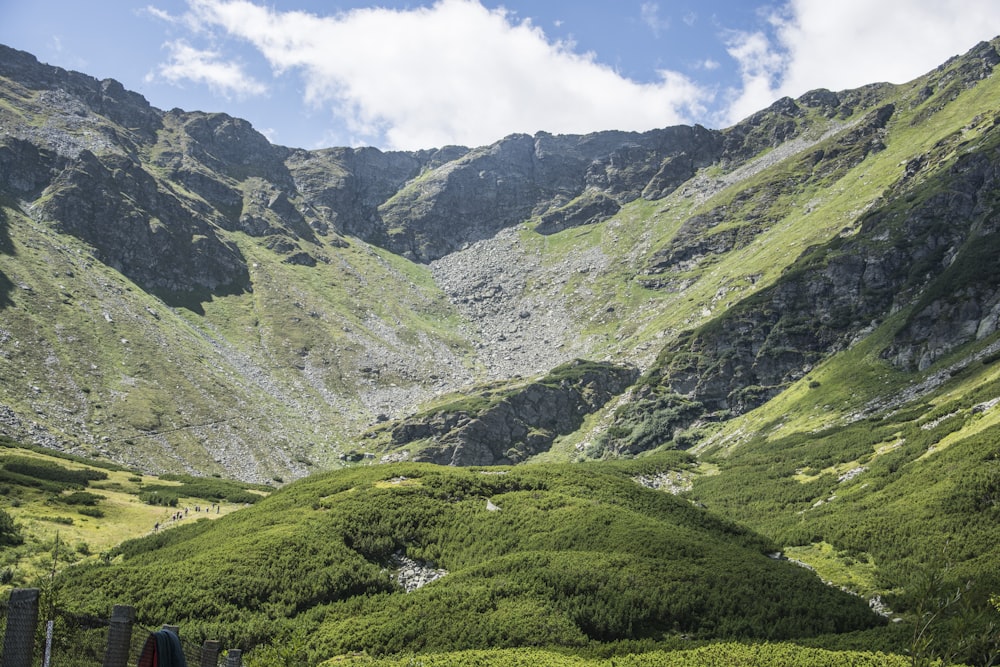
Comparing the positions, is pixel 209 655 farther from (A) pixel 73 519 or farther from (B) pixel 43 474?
(B) pixel 43 474

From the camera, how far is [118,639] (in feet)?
32.2

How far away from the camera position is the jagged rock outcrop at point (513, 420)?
151 meters

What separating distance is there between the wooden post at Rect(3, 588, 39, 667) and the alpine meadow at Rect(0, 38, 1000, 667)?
6.84ft

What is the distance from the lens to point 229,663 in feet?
44.4

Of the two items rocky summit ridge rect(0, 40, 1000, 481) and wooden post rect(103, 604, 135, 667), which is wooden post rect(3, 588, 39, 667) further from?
rocky summit ridge rect(0, 40, 1000, 481)

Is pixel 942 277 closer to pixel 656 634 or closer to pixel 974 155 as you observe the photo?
pixel 974 155

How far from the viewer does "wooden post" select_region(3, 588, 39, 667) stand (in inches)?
349

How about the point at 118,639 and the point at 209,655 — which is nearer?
the point at 118,639

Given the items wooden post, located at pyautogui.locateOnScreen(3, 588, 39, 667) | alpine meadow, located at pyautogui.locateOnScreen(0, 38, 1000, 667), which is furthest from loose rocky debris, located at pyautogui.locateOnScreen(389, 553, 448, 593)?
wooden post, located at pyautogui.locateOnScreen(3, 588, 39, 667)

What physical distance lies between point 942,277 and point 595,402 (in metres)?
82.4

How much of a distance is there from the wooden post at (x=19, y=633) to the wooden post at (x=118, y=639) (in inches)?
40.8

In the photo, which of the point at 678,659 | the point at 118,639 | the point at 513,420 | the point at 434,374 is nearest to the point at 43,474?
the point at 678,659

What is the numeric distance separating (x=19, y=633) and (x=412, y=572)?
91.0 ft

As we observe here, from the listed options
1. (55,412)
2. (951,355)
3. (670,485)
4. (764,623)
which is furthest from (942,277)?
(55,412)
